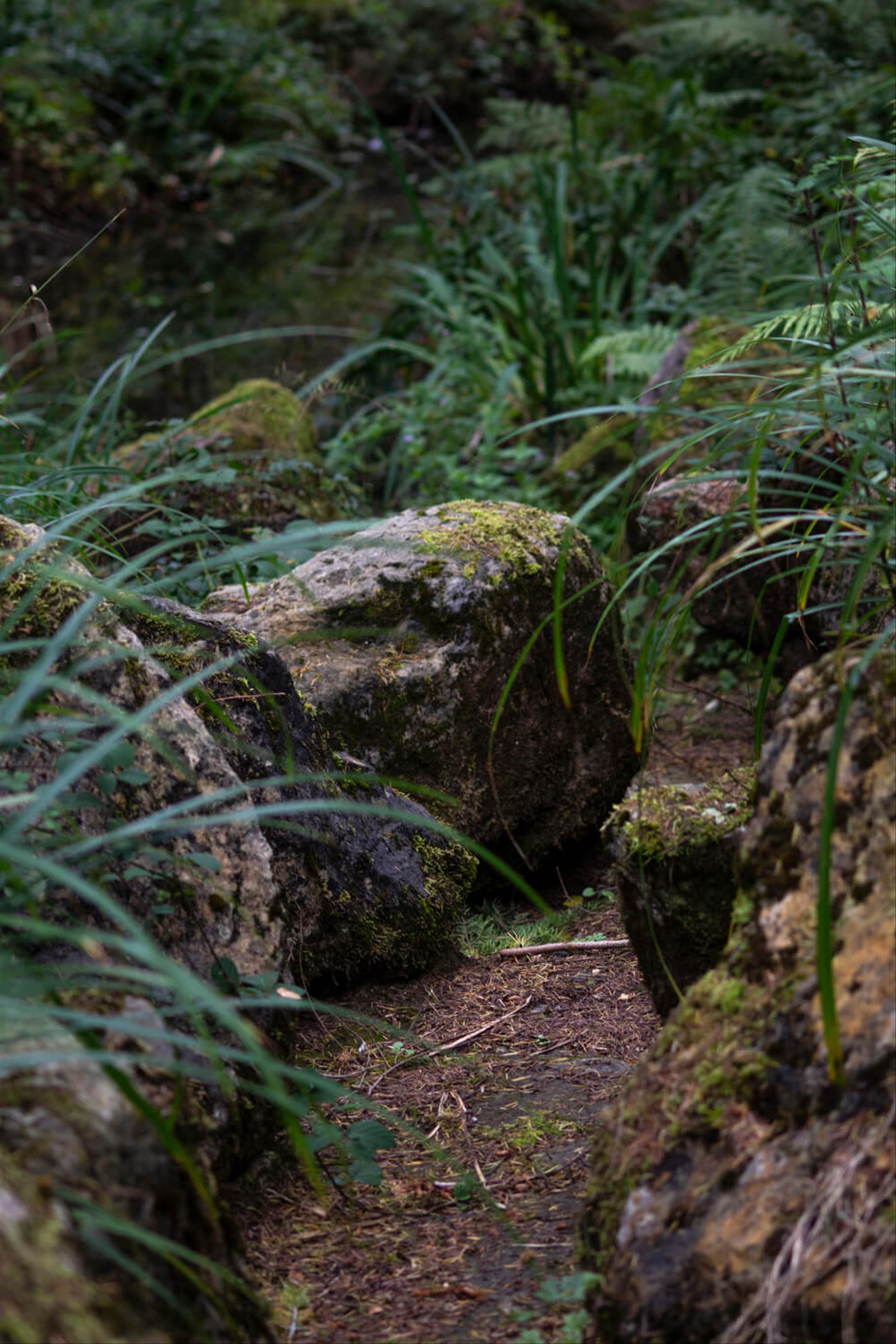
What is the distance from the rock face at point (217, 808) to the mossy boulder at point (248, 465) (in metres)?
1.32

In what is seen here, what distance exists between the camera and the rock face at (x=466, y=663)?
8.72 ft

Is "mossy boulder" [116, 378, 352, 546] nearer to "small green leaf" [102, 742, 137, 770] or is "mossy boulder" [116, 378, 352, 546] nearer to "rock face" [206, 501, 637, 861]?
"rock face" [206, 501, 637, 861]

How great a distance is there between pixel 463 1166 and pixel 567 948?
0.79 meters

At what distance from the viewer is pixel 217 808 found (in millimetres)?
1808

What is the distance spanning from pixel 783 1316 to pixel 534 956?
1.33 meters

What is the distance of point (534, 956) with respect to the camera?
97.8 inches

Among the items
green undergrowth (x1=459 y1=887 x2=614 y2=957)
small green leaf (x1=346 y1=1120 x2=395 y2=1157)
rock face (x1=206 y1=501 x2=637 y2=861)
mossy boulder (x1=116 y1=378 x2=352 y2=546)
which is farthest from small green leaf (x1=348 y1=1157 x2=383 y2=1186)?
mossy boulder (x1=116 y1=378 x2=352 y2=546)

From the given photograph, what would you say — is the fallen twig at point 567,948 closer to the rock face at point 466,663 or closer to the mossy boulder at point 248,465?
the rock face at point 466,663

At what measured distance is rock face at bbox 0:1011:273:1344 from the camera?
3.14ft

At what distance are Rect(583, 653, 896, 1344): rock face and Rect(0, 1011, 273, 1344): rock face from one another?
1.43 ft

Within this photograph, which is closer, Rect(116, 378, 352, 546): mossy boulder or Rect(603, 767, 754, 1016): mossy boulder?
Rect(603, 767, 754, 1016): mossy boulder

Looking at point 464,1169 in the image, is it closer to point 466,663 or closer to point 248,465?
point 466,663

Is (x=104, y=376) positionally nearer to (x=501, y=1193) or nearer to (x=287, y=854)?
(x=287, y=854)

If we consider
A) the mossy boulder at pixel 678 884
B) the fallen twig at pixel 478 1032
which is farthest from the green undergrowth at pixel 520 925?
the mossy boulder at pixel 678 884
